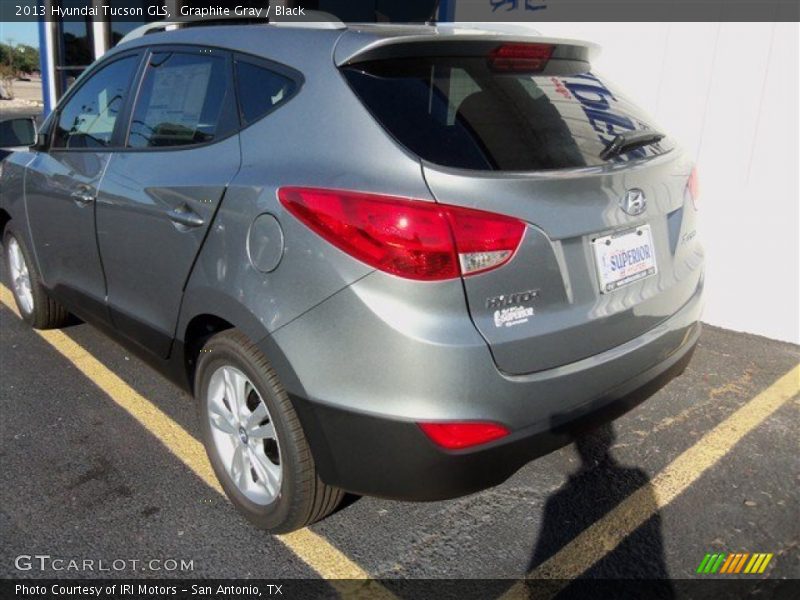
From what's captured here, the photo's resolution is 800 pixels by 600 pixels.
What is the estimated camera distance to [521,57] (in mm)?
2338

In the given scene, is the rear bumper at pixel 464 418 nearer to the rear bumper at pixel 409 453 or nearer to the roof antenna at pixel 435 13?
the rear bumper at pixel 409 453

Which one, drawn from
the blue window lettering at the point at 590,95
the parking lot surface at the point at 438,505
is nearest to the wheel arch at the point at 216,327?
the parking lot surface at the point at 438,505

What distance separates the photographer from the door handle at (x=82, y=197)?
10.3ft

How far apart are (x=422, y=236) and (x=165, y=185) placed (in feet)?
3.94

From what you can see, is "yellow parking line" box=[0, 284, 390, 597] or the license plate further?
"yellow parking line" box=[0, 284, 390, 597]

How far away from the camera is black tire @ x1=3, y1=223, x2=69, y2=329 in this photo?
4.03 m

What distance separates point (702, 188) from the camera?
4414mm

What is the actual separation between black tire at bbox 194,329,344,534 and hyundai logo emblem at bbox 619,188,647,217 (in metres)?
1.20

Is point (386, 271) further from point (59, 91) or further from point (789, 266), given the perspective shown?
point (59, 91)

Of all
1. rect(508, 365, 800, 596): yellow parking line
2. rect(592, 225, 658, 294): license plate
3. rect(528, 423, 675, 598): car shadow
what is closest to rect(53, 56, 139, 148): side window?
rect(592, 225, 658, 294): license plate

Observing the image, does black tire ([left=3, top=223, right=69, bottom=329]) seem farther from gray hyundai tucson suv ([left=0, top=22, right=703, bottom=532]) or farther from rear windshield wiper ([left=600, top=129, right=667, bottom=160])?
rear windshield wiper ([left=600, top=129, right=667, bottom=160])

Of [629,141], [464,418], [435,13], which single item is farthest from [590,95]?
[435,13]

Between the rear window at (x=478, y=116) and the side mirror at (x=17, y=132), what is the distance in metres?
2.76

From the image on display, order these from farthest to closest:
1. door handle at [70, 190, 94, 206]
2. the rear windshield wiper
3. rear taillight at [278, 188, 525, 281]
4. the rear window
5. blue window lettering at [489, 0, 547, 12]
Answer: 1. blue window lettering at [489, 0, 547, 12]
2. door handle at [70, 190, 94, 206]
3. the rear windshield wiper
4. the rear window
5. rear taillight at [278, 188, 525, 281]
